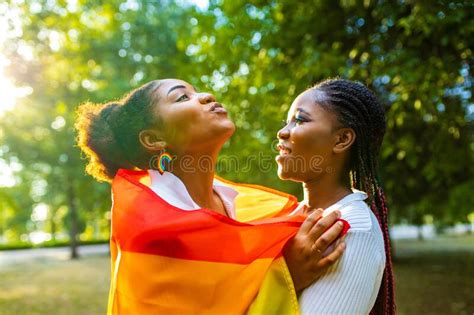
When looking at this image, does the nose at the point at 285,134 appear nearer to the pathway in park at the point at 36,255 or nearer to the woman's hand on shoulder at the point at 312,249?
the woman's hand on shoulder at the point at 312,249

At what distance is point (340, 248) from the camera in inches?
70.6

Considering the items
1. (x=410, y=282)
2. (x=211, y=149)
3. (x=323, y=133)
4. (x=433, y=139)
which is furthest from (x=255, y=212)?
(x=410, y=282)

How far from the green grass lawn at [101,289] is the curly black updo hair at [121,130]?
8894mm

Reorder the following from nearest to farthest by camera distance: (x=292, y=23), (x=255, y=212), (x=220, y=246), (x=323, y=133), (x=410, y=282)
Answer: (x=220, y=246) < (x=323, y=133) < (x=255, y=212) < (x=292, y=23) < (x=410, y=282)

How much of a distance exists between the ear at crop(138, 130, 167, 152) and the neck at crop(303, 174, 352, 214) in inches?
30.1

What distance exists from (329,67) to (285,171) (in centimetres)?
518

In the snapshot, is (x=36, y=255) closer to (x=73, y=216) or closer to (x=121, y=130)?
(x=73, y=216)

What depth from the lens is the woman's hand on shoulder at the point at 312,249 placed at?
178cm

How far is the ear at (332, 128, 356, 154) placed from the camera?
2.12 meters

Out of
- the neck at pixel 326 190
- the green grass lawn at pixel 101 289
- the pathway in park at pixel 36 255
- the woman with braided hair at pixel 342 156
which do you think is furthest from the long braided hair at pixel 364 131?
the pathway in park at pixel 36 255

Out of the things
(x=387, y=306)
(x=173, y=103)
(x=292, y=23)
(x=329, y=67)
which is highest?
(x=292, y=23)

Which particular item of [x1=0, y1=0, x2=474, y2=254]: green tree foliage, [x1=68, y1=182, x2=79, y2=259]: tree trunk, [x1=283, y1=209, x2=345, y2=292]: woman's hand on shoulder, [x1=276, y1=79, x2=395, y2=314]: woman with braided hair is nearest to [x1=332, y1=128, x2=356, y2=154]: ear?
[x1=276, y1=79, x2=395, y2=314]: woman with braided hair

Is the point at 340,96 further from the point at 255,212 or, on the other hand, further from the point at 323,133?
the point at 255,212

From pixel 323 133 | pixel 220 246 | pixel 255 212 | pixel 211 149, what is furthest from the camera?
pixel 255 212
